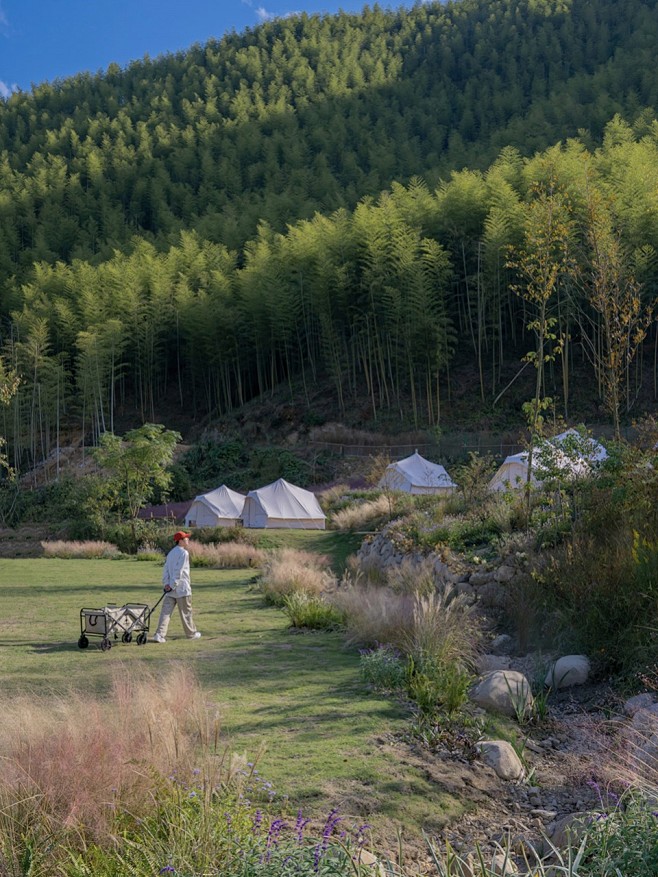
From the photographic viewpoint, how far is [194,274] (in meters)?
58.7

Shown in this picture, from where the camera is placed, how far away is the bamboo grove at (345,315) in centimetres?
4059

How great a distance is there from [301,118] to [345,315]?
66.3 meters

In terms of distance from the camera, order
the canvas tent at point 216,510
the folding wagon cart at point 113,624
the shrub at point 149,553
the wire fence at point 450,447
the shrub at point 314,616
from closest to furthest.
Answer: the folding wagon cart at point 113,624, the shrub at point 314,616, the shrub at point 149,553, the canvas tent at point 216,510, the wire fence at point 450,447

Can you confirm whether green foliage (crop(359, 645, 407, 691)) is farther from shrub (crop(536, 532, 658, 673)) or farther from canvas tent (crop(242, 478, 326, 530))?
canvas tent (crop(242, 478, 326, 530))

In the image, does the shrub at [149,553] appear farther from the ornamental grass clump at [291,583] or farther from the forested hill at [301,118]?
the forested hill at [301,118]

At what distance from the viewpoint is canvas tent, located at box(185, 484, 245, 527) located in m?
30.9

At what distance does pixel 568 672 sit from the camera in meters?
7.45

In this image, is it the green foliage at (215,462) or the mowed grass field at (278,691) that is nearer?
the mowed grass field at (278,691)

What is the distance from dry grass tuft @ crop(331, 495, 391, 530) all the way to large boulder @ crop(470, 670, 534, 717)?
13809 millimetres

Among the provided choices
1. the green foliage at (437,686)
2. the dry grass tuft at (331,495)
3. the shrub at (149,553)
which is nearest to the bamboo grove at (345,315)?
the dry grass tuft at (331,495)

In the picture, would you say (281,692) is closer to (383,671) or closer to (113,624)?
(383,671)

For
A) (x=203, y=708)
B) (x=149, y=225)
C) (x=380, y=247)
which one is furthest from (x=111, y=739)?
(x=149, y=225)

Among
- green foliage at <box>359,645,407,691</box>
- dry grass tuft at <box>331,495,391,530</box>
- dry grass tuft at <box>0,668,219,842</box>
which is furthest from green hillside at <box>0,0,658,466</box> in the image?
dry grass tuft at <box>0,668,219,842</box>

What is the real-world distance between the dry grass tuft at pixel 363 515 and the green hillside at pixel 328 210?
21.0ft
